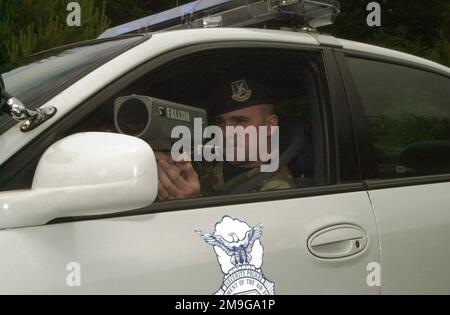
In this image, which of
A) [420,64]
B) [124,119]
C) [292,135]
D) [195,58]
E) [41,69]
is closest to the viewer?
[124,119]

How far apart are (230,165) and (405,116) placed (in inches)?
31.7

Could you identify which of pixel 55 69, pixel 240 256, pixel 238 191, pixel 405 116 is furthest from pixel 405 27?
pixel 240 256

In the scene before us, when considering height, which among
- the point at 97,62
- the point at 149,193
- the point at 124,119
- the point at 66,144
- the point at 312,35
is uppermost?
the point at 312,35

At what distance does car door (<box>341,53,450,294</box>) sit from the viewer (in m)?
2.17

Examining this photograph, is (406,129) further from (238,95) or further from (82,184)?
(82,184)

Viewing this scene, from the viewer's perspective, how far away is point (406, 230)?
2188 millimetres

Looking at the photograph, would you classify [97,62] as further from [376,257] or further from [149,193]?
[376,257]

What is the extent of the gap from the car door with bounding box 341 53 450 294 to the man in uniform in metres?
0.33

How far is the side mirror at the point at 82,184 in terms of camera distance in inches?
60.7

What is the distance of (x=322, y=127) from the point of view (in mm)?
2281

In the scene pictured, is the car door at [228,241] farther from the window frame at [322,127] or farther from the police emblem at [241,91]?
the police emblem at [241,91]

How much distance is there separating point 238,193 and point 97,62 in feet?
1.98

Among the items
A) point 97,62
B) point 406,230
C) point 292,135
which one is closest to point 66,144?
point 97,62

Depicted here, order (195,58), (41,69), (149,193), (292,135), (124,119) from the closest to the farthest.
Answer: (149,193), (124,119), (195,58), (41,69), (292,135)
